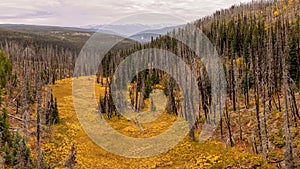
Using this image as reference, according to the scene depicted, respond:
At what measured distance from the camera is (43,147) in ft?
108

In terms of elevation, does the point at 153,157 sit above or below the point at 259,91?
below

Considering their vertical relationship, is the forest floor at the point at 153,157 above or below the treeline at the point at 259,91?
below

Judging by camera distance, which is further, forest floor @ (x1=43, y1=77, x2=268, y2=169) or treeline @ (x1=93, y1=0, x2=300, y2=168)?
forest floor @ (x1=43, y1=77, x2=268, y2=169)

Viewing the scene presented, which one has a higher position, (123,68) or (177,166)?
(123,68)

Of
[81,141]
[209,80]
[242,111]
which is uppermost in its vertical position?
[209,80]

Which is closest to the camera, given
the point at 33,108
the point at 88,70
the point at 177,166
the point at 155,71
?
the point at 177,166

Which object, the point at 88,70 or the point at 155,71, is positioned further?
the point at 88,70

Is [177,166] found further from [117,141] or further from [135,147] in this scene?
[117,141]

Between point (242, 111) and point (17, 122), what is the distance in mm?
31758

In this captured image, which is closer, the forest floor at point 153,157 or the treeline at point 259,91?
the treeline at point 259,91

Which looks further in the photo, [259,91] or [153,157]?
[259,91]

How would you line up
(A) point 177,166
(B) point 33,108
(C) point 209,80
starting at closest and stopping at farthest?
1. (A) point 177,166
2. (C) point 209,80
3. (B) point 33,108

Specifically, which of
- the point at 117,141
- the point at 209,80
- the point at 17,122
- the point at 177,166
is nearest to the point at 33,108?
the point at 17,122

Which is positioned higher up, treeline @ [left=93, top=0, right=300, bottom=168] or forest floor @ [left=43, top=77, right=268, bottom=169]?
treeline @ [left=93, top=0, right=300, bottom=168]
